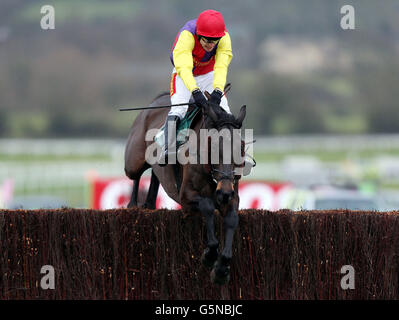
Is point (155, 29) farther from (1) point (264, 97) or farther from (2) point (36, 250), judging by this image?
(2) point (36, 250)

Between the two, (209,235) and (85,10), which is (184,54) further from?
(85,10)

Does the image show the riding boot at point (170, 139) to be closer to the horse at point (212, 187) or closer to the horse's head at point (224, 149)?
the horse at point (212, 187)

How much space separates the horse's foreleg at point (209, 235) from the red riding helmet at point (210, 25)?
4.82 ft

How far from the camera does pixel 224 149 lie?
6.78 metres

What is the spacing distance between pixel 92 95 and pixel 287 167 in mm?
19571

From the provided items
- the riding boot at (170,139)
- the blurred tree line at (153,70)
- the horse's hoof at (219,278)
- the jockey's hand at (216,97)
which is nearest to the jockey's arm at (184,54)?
the jockey's hand at (216,97)

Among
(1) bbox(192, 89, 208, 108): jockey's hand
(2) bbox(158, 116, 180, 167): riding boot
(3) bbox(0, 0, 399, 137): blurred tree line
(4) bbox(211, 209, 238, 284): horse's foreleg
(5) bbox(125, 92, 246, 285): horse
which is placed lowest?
(4) bbox(211, 209, 238, 284): horse's foreleg

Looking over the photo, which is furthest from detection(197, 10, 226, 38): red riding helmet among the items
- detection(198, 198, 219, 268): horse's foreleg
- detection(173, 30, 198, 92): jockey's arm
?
detection(198, 198, 219, 268): horse's foreleg

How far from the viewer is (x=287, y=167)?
31.3 meters

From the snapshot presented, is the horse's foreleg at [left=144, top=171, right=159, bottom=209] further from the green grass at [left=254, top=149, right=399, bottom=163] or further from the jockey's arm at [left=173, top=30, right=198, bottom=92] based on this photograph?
the green grass at [left=254, top=149, right=399, bottom=163]

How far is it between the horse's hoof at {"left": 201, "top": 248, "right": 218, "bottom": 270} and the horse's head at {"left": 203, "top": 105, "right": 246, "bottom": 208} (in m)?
0.45

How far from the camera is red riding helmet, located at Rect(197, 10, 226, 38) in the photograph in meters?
7.23

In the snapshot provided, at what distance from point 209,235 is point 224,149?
75 centimetres
